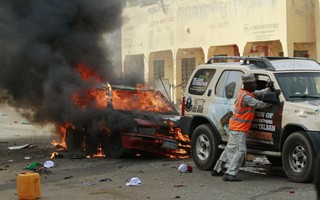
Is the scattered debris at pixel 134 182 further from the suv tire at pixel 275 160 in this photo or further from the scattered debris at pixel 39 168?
the suv tire at pixel 275 160

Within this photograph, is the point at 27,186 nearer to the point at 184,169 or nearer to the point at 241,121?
the point at 184,169

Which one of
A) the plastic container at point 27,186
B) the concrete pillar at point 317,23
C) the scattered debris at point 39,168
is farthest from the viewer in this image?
the concrete pillar at point 317,23

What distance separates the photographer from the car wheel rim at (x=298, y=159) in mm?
8687

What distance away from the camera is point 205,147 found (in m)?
10.4

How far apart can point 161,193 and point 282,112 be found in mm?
2259

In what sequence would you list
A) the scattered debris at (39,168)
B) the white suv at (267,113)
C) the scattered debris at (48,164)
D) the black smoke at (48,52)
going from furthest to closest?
the black smoke at (48,52) < the scattered debris at (48,164) < the scattered debris at (39,168) < the white suv at (267,113)

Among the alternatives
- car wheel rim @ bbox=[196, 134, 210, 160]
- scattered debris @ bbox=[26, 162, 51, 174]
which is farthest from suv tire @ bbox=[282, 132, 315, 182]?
scattered debris @ bbox=[26, 162, 51, 174]

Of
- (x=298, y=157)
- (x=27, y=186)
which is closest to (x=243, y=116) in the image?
(x=298, y=157)

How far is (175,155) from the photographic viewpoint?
39.7 ft

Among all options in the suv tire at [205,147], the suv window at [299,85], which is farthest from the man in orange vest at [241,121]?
the suv tire at [205,147]

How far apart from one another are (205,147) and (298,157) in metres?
2.06

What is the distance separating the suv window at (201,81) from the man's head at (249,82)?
145 cm

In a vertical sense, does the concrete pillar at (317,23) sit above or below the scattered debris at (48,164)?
above

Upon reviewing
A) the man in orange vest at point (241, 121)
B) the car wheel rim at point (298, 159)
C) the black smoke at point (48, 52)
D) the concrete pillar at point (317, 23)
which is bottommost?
the car wheel rim at point (298, 159)
